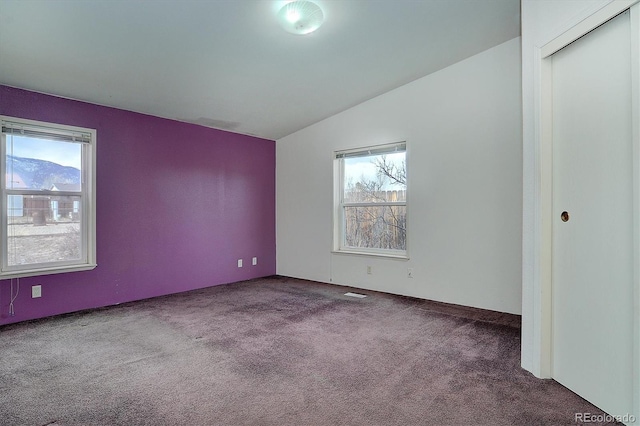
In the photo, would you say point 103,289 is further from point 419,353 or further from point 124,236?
point 419,353

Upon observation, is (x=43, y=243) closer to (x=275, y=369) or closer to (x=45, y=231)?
(x=45, y=231)

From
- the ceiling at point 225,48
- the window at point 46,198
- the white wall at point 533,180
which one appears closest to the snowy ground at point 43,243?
the window at point 46,198

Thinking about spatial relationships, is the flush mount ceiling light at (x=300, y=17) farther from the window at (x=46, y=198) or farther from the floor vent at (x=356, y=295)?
the floor vent at (x=356, y=295)

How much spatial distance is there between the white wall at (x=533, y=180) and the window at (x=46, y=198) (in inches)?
167

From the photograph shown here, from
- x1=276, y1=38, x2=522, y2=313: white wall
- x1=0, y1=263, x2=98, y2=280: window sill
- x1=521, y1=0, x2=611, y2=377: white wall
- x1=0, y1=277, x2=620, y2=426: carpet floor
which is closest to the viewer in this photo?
x1=0, y1=277, x2=620, y2=426: carpet floor

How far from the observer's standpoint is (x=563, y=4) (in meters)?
2.12

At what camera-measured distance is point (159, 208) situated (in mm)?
4512

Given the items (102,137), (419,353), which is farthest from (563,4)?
(102,137)

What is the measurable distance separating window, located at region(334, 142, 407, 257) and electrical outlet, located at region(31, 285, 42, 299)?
11.6ft

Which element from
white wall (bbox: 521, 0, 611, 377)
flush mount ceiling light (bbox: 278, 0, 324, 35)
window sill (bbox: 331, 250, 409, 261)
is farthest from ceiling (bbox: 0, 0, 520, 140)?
window sill (bbox: 331, 250, 409, 261)

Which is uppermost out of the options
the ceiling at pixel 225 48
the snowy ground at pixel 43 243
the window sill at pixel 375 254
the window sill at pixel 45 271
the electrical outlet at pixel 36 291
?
the ceiling at pixel 225 48

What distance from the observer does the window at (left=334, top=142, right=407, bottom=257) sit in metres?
4.60

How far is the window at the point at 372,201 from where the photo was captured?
15.1ft

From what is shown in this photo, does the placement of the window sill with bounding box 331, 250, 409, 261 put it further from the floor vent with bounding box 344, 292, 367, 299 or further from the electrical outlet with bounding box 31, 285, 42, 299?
the electrical outlet with bounding box 31, 285, 42, 299
